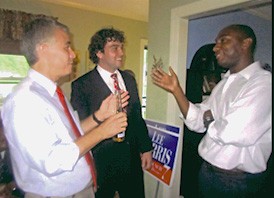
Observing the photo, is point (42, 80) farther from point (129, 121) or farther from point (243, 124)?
point (243, 124)

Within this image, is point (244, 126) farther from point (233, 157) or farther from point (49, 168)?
point (49, 168)

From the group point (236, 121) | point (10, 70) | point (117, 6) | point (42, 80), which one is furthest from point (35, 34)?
point (117, 6)

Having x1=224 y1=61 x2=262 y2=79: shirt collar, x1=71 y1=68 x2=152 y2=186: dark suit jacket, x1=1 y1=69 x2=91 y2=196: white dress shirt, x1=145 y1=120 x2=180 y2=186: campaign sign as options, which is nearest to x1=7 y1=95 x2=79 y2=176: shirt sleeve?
x1=1 y1=69 x2=91 y2=196: white dress shirt

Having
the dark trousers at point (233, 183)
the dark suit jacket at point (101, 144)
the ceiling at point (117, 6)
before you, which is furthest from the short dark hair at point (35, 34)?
the ceiling at point (117, 6)

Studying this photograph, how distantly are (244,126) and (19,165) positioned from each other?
949 millimetres

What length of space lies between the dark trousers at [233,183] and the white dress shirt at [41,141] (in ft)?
2.21

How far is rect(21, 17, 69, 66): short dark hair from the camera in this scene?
3.17 feet

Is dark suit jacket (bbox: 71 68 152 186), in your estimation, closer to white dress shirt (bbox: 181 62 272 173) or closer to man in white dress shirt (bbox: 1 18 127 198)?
man in white dress shirt (bbox: 1 18 127 198)

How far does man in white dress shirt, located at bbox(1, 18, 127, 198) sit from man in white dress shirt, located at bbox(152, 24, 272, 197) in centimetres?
50

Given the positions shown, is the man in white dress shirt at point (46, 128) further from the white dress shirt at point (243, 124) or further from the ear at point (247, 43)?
the ear at point (247, 43)

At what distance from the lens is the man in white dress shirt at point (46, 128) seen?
83cm

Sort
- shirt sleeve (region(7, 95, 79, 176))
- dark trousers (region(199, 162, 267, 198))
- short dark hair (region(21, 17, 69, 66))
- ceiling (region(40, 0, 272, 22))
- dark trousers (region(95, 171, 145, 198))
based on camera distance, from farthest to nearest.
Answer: ceiling (region(40, 0, 272, 22)), dark trousers (region(95, 171, 145, 198)), dark trousers (region(199, 162, 267, 198)), short dark hair (region(21, 17, 69, 66)), shirt sleeve (region(7, 95, 79, 176))

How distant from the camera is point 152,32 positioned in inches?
78.1

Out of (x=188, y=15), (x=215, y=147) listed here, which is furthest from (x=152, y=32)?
(x=215, y=147)
